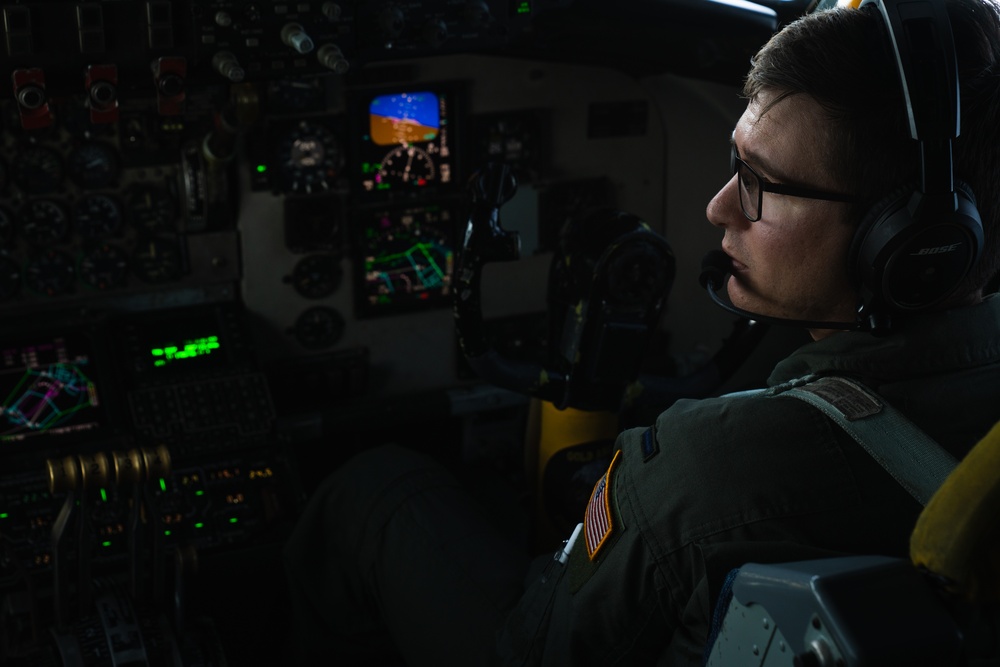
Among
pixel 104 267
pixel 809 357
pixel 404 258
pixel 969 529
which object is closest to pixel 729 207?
pixel 809 357

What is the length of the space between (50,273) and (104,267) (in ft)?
0.46

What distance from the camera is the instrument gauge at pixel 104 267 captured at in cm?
299

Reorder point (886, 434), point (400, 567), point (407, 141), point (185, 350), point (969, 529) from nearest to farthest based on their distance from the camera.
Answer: point (969, 529) → point (886, 434) → point (400, 567) → point (185, 350) → point (407, 141)

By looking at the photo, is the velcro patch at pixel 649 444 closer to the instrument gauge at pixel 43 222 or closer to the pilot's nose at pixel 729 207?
the pilot's nose at pixel 729 207

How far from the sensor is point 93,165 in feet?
9.61

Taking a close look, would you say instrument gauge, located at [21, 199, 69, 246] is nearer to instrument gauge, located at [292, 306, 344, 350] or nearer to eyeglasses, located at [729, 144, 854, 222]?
instrument gauge, located at [292, 306, 344, 350]

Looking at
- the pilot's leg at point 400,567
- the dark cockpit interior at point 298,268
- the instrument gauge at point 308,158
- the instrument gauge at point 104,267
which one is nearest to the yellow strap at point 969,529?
the pilot's leg at point 400,567

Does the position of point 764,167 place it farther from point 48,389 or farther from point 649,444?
point 48,389

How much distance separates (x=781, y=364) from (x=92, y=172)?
7.10ft

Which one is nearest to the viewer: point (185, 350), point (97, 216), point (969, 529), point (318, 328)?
point (969, 529)

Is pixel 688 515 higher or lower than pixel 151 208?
lower

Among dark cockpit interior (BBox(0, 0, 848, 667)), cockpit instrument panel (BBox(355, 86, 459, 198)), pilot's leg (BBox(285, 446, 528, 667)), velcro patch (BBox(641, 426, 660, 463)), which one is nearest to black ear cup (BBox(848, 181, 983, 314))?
velcro patch (BBox(641, 426, 660, 463))

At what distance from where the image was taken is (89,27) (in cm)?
223

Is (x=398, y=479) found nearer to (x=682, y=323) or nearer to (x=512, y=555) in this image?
(x=512, y=555)
